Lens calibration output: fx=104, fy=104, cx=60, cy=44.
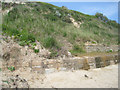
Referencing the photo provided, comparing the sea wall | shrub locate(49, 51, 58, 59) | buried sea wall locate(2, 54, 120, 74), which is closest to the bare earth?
buried sea wall locate(2, 54, 120, 74)

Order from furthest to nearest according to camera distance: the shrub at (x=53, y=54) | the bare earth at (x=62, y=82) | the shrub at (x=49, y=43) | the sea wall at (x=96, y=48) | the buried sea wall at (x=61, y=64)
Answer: the sea wall at (x=96, y=48) < the shrub at (x=49, y=43) < the shrub at (x=53, y=54) < the buried sea wall at (x=61, y=64) < the bare earth at (x=62, y=82)

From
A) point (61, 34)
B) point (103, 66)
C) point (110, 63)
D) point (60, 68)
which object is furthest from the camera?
point (61, 34)

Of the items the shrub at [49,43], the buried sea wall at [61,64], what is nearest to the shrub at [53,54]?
the buried sea wall at [61,64]

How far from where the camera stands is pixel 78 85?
276cm

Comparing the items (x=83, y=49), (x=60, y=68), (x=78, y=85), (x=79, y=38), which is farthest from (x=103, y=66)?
(x=79, y=38)

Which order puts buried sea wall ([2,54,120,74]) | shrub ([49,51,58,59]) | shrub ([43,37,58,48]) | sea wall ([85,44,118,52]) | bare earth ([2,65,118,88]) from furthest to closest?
1. sea wall ([85,44,118,52])
2. shrub ([43,37,58,48])
3. shrub ([49,51,58,59])
4. buried sea wall ([2,54,120,74])
5. bare earth ([2,65,118,88])

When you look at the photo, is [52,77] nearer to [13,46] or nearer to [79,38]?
[13,46]

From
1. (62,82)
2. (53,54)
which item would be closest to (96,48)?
(53,54)

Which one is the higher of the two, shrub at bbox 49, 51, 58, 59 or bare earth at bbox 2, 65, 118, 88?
shrub at bbox 49, 51, 58, 59

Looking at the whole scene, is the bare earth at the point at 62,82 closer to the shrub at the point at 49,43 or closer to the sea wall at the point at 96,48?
the shrub at the point at 49,43

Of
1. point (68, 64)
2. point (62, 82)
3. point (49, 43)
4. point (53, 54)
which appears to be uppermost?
point (49, 43)

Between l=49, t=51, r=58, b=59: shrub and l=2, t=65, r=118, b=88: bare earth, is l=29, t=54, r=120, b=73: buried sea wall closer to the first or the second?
l=2, t=65, r=118, b=88: bare earth

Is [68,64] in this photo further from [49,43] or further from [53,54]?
[49,43]

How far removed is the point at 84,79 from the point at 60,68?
1.01 metres
